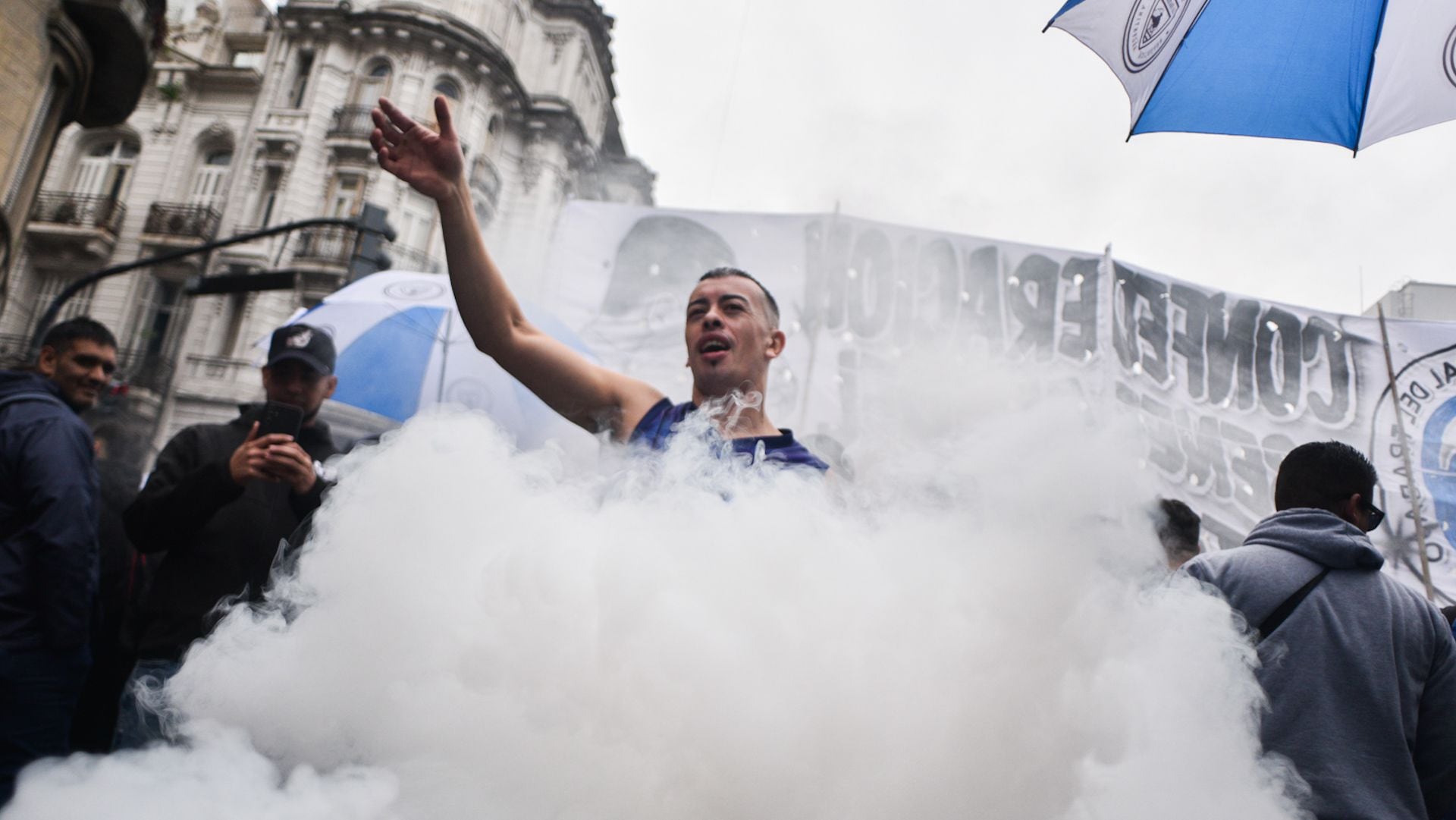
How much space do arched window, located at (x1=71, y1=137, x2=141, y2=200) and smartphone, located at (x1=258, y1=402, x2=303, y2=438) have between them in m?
26.2

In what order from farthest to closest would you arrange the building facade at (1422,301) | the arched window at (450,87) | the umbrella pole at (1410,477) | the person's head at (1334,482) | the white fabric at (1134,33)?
the arched window at (450,87)
the building facade at (1422,301)
the umbrella pole at (1410,477)
the white fabric at (1134,33)
the person's head at (1334,482)

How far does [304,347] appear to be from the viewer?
262 centimetres

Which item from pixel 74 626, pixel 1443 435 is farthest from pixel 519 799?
pixel 1443 435

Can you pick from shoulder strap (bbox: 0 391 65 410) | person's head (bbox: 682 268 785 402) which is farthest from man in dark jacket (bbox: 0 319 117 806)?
person's head (bbox: 682 268 785 402)

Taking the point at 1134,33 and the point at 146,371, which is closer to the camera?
the point at 1134,33

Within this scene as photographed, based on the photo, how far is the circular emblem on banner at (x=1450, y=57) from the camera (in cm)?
235

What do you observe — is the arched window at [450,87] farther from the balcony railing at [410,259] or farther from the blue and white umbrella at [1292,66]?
the blue and white umbrella at [1292,66]

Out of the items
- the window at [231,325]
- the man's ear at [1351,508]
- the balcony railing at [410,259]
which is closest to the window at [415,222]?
the balcony railing at [410,259]

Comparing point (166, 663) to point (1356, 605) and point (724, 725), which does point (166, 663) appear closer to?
point (724, 725)

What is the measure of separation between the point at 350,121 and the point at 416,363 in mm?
19905

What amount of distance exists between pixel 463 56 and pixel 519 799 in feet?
80.2

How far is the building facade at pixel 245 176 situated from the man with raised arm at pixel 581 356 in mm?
19460

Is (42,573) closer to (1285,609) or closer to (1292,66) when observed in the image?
(1285,609)

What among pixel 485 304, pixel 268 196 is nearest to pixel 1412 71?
pixel 485 304
